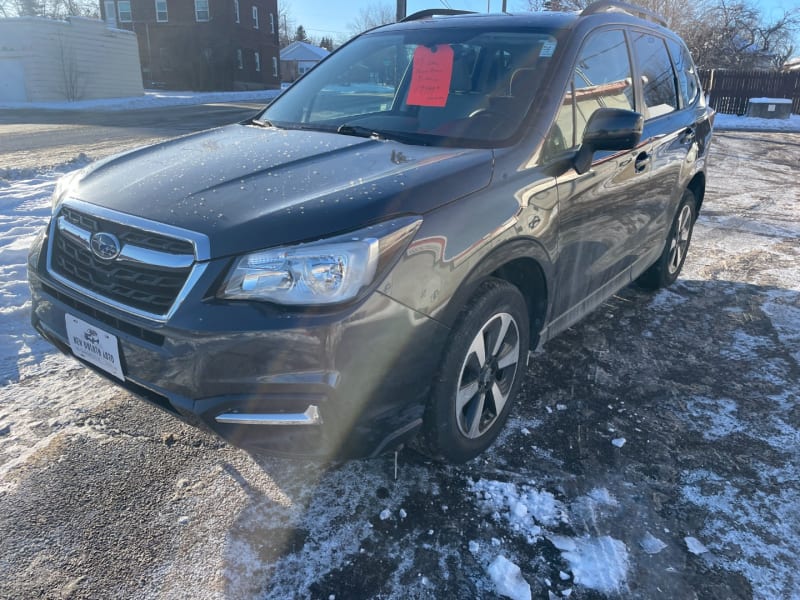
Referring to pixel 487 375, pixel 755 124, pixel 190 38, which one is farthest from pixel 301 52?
pixel 487 375

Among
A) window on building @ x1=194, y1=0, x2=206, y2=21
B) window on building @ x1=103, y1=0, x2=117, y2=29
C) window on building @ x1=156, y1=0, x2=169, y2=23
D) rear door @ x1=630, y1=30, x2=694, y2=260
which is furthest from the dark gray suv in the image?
window on building @ x1=103, y1=0, x2=117, y2=29

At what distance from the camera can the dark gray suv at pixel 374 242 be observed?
185 cm

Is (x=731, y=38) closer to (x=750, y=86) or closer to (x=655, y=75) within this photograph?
(x=750, y=86)

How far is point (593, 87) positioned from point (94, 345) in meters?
2.65

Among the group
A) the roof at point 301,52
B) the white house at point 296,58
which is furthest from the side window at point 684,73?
the roof at point 301,52

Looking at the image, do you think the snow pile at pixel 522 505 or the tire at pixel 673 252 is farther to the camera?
the tire at pixel 673 252

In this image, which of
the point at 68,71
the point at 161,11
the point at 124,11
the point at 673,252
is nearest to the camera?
the point at 673,252

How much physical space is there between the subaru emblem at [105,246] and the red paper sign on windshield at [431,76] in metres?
1.63

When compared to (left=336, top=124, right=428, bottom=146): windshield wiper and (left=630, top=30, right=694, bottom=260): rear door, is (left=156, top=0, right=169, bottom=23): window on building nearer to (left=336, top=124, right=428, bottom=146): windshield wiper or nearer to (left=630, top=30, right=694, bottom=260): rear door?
(left=630, top=30, right=694, bottom=260): rear door

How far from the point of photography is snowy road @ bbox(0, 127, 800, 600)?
2.01m

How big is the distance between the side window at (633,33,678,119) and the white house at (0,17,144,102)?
98.9ft

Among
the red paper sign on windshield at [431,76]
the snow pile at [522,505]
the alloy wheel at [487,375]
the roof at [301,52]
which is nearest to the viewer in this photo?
the snow pile at [522,505]

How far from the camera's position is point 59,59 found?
27406 mm

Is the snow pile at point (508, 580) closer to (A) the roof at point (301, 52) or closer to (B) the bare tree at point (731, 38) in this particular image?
(B) the bare tree at point (731, 38)
